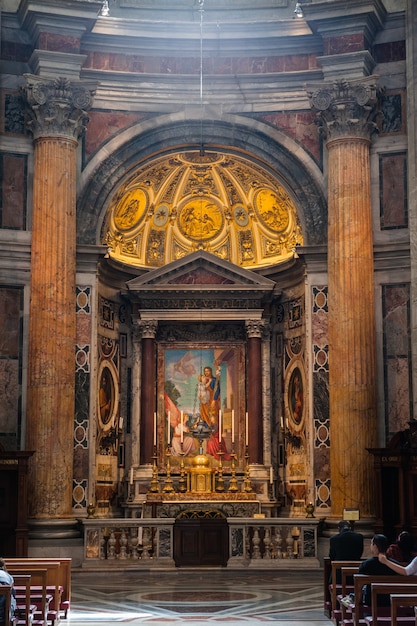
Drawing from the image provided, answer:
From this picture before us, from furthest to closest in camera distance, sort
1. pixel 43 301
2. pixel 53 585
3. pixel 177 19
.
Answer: pixel 177 19
pixel 43 301
pixel 53 585

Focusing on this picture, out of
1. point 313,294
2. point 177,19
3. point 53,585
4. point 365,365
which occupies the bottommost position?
point 53,585

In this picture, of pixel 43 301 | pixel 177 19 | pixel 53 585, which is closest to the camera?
pixel 53 585

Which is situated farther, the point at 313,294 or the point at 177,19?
the point at 177,19

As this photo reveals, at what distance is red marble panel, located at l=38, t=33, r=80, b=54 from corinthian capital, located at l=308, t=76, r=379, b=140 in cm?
492

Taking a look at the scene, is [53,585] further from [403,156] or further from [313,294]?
[403,156]

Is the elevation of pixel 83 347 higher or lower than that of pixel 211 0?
lower

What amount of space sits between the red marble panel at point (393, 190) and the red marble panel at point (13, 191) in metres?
7.19

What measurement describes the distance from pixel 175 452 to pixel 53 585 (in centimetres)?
1168

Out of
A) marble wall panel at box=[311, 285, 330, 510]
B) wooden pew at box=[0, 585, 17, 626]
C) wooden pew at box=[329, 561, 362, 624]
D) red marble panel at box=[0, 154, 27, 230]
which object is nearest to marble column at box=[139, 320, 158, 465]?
marble wall panel at box=[311, 285, 330, 510]

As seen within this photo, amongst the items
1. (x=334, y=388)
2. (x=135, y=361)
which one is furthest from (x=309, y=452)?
(x=135, y=361)

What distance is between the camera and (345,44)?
22406mm

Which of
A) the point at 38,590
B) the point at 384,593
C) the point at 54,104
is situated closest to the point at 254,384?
the point at 54,104

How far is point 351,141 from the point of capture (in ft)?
72.2

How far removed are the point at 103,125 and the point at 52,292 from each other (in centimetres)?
394
